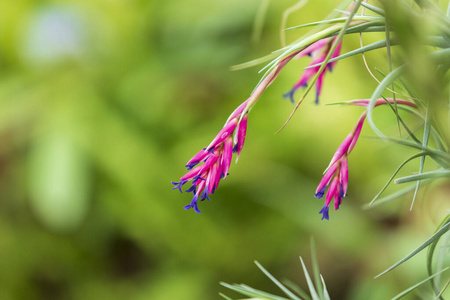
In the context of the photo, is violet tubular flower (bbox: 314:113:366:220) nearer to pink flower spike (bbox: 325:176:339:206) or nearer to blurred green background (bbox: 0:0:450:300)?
pink flower spike (bbox: 325:176:339:206)

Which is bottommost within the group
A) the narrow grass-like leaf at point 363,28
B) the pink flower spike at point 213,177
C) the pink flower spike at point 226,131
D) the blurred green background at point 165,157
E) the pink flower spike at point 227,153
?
the pink flower spike at point 213,177

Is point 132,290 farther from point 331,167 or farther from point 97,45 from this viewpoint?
point 331,167

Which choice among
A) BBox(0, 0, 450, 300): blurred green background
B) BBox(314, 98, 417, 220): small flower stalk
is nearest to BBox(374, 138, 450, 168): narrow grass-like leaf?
BBox(314, 98, 417, 220): small flower stalk

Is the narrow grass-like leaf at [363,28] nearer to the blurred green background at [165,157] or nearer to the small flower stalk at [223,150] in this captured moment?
the small flower stalk at [223,150]

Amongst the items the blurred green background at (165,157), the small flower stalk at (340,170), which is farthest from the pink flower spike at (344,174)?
the blurred green background at (165,157)

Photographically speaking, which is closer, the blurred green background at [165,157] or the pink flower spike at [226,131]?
the pink flower spike at [226,131]

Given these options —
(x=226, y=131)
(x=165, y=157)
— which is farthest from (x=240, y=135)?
(x=165, y=157)

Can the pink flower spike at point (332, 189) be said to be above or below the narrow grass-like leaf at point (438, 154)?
below

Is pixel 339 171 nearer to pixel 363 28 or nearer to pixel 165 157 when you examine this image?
pixel 363 28
